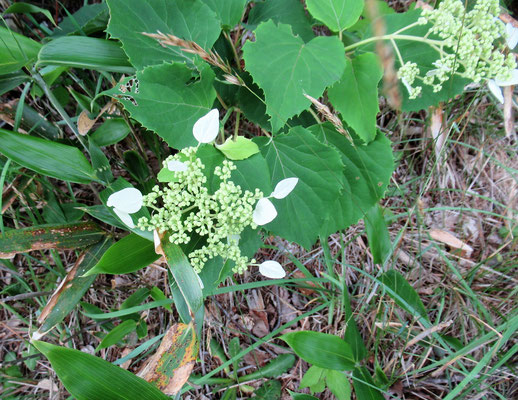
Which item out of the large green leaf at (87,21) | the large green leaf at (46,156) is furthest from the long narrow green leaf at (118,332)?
the large green leaf at (87,21)

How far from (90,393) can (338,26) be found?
1.50m

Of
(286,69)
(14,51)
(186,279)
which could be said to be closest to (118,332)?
(186,279)

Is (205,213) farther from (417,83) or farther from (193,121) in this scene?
(417,83)

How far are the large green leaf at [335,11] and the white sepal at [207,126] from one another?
21.8 inches

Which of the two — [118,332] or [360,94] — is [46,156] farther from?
[360,94]

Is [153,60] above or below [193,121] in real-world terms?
above

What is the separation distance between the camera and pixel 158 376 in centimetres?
127

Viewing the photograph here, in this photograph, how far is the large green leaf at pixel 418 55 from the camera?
1.43 m

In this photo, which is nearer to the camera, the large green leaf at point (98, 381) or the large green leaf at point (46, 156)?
the large green leaf at point (98, 381)

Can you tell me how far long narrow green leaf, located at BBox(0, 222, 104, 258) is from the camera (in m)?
1.57

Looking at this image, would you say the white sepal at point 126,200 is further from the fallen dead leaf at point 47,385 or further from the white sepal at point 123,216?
the fallen dead leaf at point 47,385

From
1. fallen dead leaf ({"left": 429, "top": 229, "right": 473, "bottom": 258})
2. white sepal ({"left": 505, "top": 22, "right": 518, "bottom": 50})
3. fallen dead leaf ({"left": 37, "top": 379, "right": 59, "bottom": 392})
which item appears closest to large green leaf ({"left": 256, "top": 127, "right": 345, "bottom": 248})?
white sepal ({"left": 505, "top": 22, "right": 518, "bottom": 50})

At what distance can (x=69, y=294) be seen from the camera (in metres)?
1.63

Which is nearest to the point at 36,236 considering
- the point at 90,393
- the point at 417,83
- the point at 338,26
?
the point at 90,393
